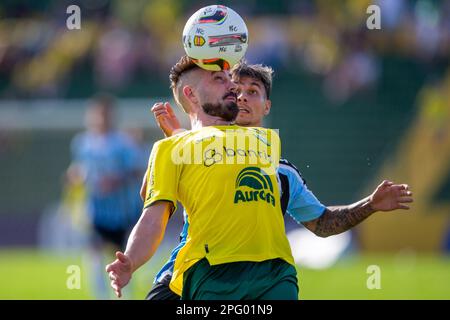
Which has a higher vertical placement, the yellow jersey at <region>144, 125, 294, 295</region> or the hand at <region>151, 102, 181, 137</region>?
the hand at <region>151, 102, 181, 137</region>

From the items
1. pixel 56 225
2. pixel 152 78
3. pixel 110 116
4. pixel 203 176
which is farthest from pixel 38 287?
pixel 152 78

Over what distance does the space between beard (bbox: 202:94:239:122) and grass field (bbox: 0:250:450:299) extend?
661cm

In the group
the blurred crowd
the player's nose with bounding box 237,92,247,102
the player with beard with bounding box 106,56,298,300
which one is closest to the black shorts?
the player with beard with bounding box 106,56,298,300

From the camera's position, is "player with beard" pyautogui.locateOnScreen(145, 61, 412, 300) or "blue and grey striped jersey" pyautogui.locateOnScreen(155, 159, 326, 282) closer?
"player with beard" pyautogui.locateOnScreen(145, 61, 412, 300)

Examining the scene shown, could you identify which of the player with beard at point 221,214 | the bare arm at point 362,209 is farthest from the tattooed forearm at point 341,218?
the player with beard at point 221,214

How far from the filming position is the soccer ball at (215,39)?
572 centimetres

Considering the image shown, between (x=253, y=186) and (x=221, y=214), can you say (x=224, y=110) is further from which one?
(x=221, y=214)

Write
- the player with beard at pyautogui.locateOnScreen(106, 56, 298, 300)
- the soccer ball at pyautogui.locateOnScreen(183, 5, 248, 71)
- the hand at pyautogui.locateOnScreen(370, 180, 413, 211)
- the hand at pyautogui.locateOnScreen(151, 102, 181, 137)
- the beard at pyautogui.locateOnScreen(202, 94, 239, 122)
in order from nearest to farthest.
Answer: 1. the player with beard at pyautogui.locateOnScreen(106, 56, 298, 300)
2. the beard at pyautogui.locateOnScreen(202, 94, 239, 122)
3. the soccer ball at pyautogui.locateOnScreen(183, 5, 248, 71)
4. the hand at pyautogui.locateOnScreen(370, 180, 413, 211)
5. the hand at pyautogui.locateOnScreen(151, 102, 181, 137)

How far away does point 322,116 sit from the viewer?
897 inches

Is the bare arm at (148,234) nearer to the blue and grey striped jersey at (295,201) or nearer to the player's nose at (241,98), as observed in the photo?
the blue and grey striped jersey at (295,201)

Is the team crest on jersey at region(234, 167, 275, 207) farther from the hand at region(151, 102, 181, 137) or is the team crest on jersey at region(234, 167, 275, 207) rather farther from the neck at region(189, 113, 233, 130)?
the hand at region(151, 102, 181, 137)

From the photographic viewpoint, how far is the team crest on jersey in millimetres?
5324

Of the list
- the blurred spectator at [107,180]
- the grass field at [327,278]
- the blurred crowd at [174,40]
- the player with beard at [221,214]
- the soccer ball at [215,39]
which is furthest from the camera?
the blurred crowd at [174,40]

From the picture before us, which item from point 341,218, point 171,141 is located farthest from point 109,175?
point 171,141
